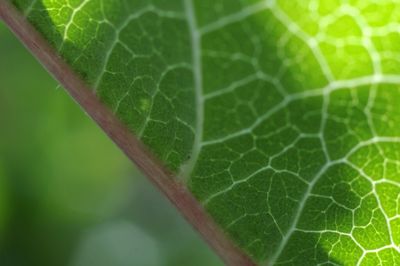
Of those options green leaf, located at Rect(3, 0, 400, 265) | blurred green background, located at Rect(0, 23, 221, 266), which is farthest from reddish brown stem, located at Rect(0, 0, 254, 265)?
blurred green background, located at Rect(0, 23, 221, 266)

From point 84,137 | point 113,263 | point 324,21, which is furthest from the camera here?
point 113,263

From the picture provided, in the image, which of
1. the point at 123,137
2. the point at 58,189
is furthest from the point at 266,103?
the point at 58,189

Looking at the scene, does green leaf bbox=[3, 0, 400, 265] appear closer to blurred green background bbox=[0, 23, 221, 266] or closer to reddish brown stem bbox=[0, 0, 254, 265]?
reddish brown stem bbox=[0, 0, 254, 265]

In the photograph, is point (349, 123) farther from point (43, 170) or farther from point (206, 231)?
point (43, 170)

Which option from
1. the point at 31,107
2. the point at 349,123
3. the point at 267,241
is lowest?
the point at 31,107

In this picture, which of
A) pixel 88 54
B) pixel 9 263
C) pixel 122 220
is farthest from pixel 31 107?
pixel 88 54

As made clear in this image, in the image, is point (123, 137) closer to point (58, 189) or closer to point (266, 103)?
point (266, 103)

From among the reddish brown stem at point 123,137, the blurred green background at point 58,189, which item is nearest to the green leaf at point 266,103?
the reddish brown stem at point 123,137
